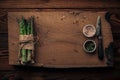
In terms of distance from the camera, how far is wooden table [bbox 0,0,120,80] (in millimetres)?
1869

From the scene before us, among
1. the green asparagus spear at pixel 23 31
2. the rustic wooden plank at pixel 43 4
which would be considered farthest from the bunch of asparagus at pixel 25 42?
the rustic wooden plank at pixel 43 4

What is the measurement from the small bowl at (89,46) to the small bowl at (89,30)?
3 cm

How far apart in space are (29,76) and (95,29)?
0.46 metres

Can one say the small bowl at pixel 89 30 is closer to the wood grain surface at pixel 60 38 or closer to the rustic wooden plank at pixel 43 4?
the wood grain surface at pixel 60 38

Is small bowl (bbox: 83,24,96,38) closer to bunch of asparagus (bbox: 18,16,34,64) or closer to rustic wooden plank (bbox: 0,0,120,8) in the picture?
rustic wooden plank (bbox: 0,0,120,8)

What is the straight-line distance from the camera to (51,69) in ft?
6.13

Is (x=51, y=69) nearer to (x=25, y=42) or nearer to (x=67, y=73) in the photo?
(x=67, y=73)

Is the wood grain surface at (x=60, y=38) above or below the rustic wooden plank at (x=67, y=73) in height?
above

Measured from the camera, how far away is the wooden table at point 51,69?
1869 mm

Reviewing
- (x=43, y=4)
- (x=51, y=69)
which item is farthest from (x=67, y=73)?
(x=43, y=4)

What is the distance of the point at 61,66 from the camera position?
183 centimetres

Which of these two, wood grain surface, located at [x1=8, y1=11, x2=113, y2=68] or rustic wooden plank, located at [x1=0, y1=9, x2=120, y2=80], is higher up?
wood grain surface, located at [x1=8, y1=11, x2=113, y2=68]

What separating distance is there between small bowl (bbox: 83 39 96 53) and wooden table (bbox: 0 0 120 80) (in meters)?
0.12

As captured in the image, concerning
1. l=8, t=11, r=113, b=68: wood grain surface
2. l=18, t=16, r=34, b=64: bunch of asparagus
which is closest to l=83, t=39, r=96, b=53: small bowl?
l=8, t=11, r=113, b=68: wood grain surface
